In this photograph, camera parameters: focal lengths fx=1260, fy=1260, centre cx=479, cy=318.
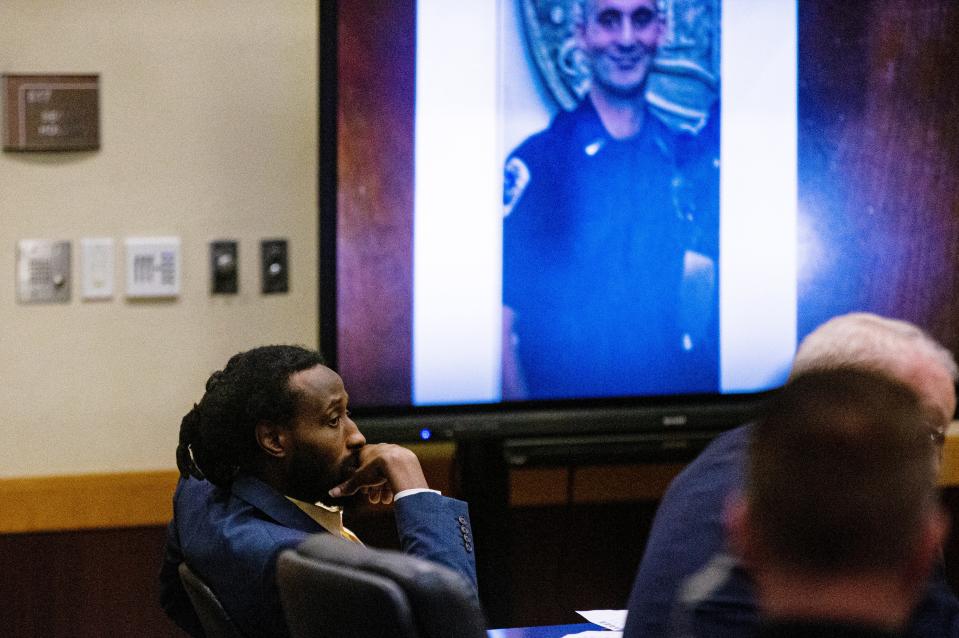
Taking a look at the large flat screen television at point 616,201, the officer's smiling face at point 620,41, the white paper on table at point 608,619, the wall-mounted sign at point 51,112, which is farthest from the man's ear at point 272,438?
the officer's smiling face at point 620,41

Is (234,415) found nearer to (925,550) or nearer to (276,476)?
(276,476)

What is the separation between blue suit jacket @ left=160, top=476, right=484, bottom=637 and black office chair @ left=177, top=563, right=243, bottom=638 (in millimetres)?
16

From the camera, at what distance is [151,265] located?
320 centimetres

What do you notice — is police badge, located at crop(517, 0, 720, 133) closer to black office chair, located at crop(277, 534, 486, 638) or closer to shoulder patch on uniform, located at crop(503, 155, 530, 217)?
shoulder patch on uniform, located at crop(503, 155, 530, 217)

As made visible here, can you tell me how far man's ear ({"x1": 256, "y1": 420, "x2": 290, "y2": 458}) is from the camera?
207cm

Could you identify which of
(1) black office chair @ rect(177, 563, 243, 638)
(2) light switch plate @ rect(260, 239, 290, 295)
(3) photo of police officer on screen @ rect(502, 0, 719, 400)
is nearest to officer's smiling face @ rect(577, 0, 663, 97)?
(3) photo of police officer on screen @ rect(502, 0, 719, 400)

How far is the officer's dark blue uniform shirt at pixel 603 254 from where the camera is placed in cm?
319

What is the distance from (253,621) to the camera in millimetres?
1826

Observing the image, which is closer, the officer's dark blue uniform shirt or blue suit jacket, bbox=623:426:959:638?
blue suit jacket, bbox=623:426:959:638

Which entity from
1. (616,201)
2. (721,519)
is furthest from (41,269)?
(721,519)

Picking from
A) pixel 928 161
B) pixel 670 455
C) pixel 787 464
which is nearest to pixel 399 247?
pixel 670 455

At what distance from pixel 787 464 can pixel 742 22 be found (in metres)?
2.64

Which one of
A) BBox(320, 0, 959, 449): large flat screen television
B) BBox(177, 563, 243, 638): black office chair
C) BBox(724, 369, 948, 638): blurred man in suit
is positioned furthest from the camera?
BBox(320, 0, 959, 449): large flat screen television

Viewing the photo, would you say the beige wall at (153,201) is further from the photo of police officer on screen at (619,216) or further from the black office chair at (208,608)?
the black office chair at (208,608)
